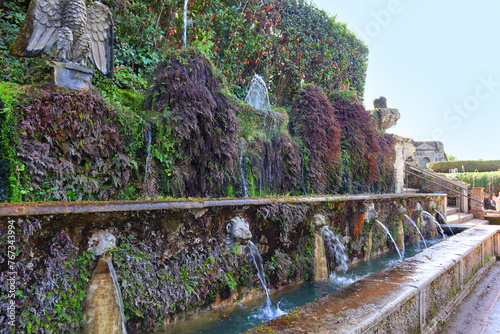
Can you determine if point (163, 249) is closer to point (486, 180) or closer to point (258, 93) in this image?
point (258, 93)

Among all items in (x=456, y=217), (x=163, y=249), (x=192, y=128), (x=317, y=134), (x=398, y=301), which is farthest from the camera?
(x=456, y=217)

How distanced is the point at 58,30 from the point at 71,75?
594 millimetres

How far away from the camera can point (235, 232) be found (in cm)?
355

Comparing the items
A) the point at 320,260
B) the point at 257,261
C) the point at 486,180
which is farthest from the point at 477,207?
the point at 257,261

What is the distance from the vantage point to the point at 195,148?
460 centimetres

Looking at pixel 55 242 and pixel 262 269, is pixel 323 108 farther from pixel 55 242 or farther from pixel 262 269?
pixel 55 242

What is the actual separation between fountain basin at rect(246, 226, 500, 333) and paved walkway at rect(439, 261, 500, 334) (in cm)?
9

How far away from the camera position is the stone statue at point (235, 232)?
356cm

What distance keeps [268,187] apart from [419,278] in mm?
3364

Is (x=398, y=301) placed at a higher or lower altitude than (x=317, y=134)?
lower

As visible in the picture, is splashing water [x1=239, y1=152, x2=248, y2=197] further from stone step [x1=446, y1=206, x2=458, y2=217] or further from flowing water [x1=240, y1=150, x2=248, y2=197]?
stone step [x1=446, y1=206, x2=458, y2=217]

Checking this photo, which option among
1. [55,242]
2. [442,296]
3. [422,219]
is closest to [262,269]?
[442,296]

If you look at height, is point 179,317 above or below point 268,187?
below

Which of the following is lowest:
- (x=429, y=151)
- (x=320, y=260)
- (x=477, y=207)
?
(x=320, y=260)
